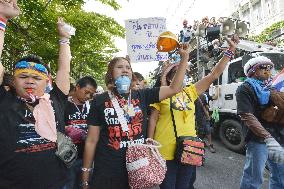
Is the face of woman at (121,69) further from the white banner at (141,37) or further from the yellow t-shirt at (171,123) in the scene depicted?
the white banner at (141,37)

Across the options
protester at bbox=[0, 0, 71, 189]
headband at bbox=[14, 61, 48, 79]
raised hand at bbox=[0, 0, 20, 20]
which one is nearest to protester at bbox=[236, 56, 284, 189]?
protester at bbox=[0, 0, 71, 189]

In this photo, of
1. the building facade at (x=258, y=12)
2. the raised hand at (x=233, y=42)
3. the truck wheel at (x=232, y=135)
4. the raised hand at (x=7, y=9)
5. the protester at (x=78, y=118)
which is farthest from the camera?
the building facade at (x=258, y=12)

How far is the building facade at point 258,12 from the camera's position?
2376 cm

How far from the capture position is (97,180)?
7.92 feet

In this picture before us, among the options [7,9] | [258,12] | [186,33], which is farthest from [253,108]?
[258,12]

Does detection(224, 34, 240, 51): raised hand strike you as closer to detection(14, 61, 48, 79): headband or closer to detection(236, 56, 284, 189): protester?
detection(236, 56, 284, 189): protester

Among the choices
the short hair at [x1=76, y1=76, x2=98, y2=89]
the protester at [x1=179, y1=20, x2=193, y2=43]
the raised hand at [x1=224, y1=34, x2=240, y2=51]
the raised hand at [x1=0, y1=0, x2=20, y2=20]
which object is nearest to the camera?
the raised hand at [x1=0, y1=0, x2=20, y2=20]

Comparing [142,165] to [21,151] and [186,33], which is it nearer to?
[21,151]

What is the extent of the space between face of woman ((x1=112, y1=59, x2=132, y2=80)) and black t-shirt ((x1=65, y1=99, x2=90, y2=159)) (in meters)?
1.13

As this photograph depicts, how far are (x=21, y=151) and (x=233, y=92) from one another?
6219 millimetres

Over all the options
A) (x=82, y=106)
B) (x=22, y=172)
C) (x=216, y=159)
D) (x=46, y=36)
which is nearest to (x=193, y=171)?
(x=82, y=106)

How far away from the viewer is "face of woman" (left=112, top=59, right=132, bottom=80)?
8.52 feet

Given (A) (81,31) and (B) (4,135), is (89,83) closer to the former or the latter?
(B) (4,135)

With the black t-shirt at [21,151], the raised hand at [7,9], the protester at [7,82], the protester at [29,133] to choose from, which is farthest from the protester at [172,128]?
the raised hand at [7,9]
